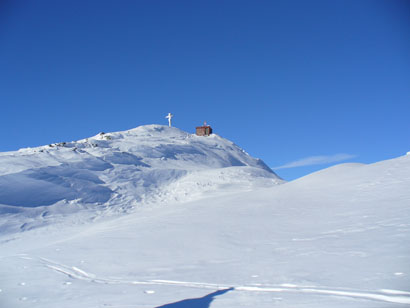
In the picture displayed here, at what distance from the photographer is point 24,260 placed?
7762mm

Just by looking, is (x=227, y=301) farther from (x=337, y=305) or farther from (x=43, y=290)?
(x=43, y=290)

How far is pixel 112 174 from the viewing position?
23.3 meters

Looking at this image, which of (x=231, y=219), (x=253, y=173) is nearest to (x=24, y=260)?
(x=231, y=219)

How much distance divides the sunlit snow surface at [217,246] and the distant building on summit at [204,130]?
24.1m

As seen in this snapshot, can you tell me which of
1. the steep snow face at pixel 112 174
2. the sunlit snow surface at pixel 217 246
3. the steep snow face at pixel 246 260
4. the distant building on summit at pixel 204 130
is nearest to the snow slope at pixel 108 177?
the steep snow face at pixel 112 174

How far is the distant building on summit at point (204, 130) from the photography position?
43906mm

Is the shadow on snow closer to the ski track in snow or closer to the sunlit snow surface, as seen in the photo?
the sunlit snow surface

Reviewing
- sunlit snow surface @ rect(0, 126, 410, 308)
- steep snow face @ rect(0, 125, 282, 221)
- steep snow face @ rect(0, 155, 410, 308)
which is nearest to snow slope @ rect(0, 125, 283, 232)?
steep snow face @ rect(0, 125, 282, 221)

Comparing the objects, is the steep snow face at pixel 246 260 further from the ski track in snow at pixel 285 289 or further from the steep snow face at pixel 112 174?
the steep snow face at pixel 112 174

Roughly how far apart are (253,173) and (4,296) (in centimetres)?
2240

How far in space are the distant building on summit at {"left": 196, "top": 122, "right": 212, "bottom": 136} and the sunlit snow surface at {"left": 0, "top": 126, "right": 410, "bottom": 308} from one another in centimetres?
2411

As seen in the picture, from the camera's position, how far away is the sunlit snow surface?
4281mm

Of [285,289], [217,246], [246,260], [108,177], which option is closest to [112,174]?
[108,177]

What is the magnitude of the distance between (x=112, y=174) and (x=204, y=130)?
22525 millimetres
